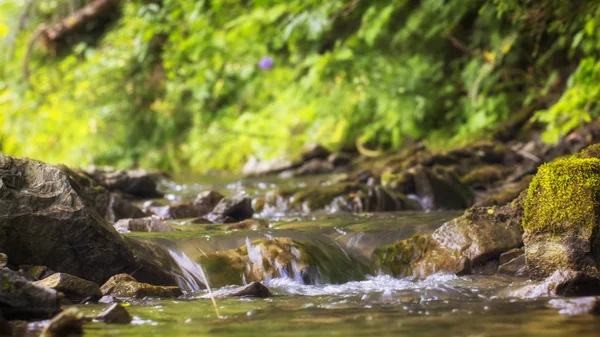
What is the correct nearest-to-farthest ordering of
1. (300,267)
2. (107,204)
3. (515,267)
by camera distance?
(515,267)
(300,267)
(107,204)

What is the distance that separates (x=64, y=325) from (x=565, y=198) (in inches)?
106

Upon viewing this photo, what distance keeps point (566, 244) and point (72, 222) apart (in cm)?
278

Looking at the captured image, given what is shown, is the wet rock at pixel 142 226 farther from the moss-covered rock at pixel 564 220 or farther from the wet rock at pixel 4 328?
the moss-covered rock at pixel 564 220

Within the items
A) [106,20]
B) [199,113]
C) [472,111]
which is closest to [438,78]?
[472,111]

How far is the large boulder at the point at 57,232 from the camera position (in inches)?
157

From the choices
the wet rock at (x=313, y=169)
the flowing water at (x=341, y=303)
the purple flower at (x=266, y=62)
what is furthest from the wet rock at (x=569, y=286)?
the purple flower at (x=266, y=62)

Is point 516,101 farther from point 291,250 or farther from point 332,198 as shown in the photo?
point 291,250

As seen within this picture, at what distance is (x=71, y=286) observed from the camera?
11.6 ft

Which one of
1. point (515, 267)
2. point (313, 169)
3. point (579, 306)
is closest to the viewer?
point (579, 306)

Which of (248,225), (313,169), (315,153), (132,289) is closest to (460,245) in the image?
(248,225)

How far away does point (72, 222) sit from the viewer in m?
4.04

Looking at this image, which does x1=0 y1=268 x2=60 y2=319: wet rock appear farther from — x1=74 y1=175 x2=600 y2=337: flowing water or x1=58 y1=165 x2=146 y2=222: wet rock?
x1=58 y1=165 x2=146 y2=222: wet rock

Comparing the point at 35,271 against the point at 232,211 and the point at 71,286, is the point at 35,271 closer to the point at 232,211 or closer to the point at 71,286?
the point at 71,286

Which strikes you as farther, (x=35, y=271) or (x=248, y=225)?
(x=248, y=225)
